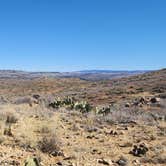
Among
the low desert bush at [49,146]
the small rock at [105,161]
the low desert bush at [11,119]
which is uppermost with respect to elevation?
the low desert bush at [11,119]

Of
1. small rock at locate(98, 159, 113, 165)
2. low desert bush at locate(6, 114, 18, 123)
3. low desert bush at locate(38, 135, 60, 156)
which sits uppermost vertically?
low desert bush at locate(6, 114, 18, 123)

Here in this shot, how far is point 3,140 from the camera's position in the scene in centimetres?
1029

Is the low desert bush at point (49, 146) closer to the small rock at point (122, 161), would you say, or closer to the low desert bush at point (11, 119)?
the small rock at point (122, 161)

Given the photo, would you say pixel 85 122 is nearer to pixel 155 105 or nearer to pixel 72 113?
pixel 72 113

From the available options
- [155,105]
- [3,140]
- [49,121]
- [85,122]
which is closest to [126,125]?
[85,122]

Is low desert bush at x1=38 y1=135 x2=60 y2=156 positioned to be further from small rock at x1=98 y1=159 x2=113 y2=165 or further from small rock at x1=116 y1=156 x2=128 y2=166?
small rock at x1=116 y1=156 x2=128 y2=166

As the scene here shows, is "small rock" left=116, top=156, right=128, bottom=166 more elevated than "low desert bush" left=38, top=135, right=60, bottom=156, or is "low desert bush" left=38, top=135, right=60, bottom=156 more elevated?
"low desert bush" left=38, top=135, right=60, bottom=156

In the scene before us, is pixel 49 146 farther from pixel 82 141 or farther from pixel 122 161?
pixel 82 141

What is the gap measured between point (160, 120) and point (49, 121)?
16.5ft

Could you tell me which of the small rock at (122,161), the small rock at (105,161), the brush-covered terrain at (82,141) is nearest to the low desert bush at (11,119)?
the brush-covered terrain at (82,141)

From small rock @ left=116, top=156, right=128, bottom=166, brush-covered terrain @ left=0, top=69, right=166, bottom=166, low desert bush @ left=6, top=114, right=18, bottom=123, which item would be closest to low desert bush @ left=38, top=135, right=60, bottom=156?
brush-covered terrain @ left=0, top=69, right=166, bottom=166

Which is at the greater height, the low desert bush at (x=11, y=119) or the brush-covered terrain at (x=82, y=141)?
the low desert bush at (x=11, y=119)

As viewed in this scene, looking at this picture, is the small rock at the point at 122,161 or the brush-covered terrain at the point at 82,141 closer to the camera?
the small rock at the point at 122,161

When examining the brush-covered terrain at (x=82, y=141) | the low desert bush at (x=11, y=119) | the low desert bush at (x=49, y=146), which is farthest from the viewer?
the low desert bush at (x=11, y=119)
